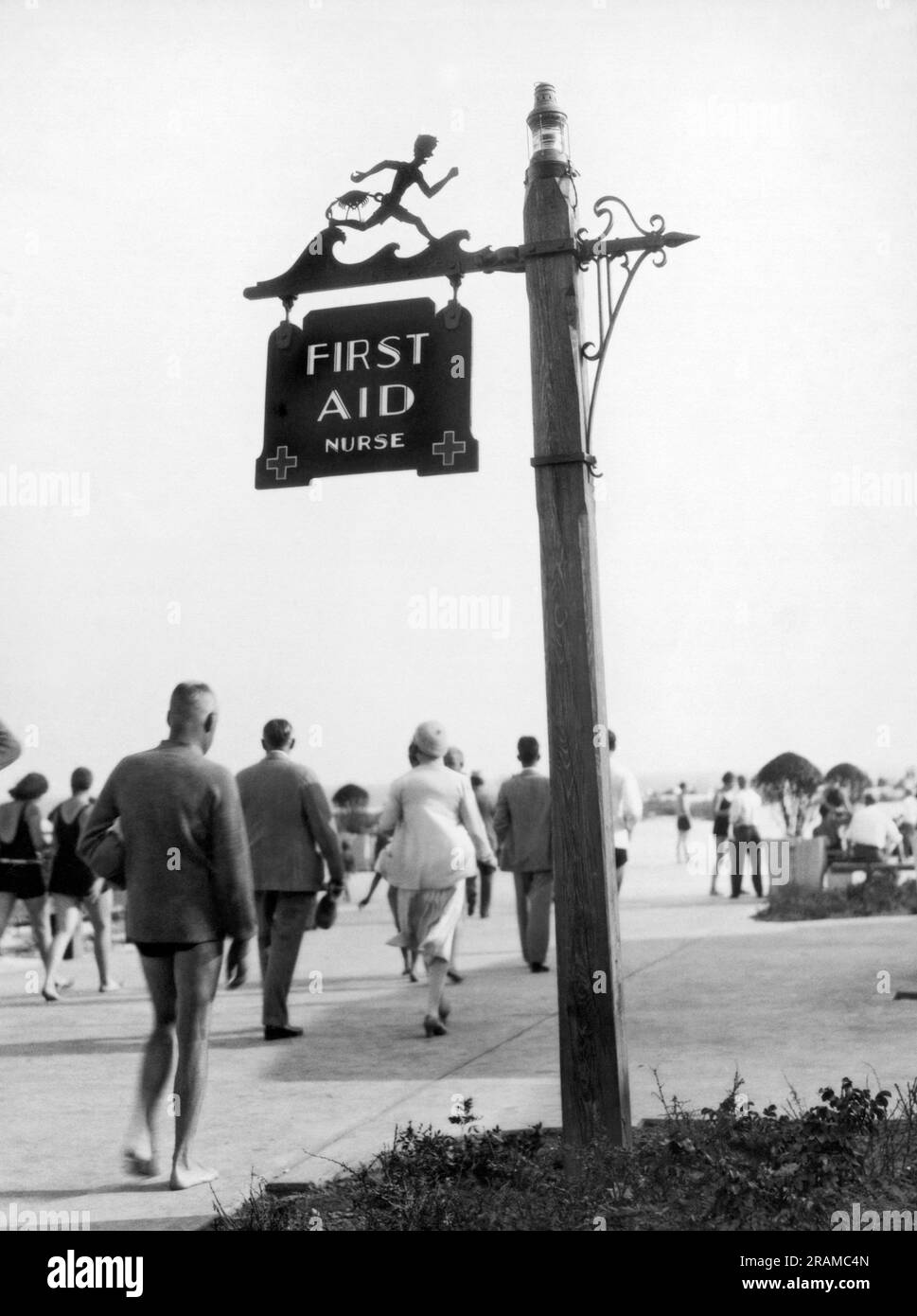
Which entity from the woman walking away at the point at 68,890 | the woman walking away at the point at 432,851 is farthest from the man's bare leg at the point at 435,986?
the woman walking away at the point at 68,890

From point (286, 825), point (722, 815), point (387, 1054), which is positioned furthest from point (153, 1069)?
point (722, 815)

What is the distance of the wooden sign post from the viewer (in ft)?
16.3

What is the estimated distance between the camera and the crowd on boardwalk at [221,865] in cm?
536

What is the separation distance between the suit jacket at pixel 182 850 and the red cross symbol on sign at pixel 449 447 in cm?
143

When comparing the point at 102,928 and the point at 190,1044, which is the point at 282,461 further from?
the point at 102,928

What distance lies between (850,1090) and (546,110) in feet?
12.0

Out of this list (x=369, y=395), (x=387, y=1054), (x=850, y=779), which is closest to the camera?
(x=369, y=395)

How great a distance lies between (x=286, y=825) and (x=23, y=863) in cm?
271

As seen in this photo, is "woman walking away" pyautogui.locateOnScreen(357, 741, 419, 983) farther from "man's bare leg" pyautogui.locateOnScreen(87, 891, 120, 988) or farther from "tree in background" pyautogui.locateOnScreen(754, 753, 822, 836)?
"tree in background" pyautogui.locateOnScreen(754, 753, 822, 836)

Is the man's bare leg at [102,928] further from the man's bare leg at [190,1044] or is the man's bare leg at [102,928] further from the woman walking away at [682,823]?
the woman walking away at [682,823]

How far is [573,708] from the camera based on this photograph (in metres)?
5.05

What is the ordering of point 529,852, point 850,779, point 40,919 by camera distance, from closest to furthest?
1. point 40,919
2. point 529,852
3. point 850,779

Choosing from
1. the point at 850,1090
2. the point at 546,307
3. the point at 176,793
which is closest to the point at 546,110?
the point at 546,307
